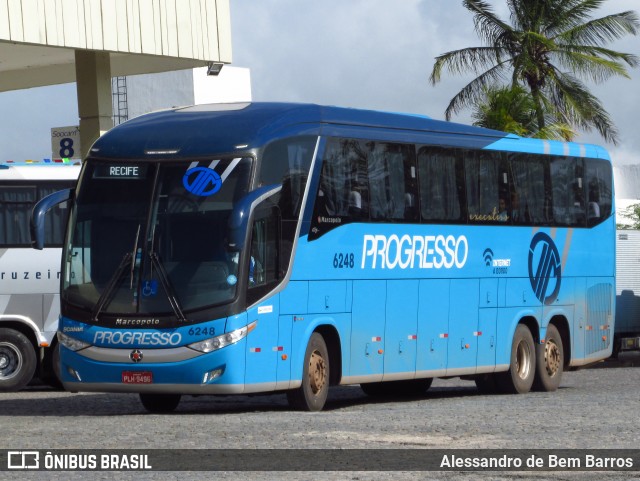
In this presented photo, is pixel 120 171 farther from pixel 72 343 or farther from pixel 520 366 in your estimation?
pixel 520 366

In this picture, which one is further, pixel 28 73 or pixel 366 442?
pixel 28 73

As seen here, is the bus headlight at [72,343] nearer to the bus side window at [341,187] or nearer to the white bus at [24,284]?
the bus side window at [341,187]

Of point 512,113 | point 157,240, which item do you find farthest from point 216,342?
point 512,113

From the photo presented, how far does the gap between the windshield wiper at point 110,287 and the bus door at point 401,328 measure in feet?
12.4

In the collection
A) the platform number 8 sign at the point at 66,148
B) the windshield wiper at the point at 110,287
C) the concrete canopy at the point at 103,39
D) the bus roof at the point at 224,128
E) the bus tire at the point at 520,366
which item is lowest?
the bus tire at the point at 520,366

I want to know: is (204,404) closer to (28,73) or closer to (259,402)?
(259,402)

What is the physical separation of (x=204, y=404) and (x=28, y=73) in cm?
1078

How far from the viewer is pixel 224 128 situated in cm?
1659

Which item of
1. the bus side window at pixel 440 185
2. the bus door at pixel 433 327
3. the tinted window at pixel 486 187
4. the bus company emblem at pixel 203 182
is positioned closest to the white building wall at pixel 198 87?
the tinted window at pixel 486 187

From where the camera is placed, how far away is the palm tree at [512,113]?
40.4 m

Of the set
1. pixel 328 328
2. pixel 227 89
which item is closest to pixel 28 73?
pixel 328 328

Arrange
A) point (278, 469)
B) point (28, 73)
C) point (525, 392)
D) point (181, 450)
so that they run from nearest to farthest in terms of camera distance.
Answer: point (278, 469), point (181, 450), point (525, 392), point (28, 73)

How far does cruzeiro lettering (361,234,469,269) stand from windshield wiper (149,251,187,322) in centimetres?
289

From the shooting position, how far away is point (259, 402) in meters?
19.8
